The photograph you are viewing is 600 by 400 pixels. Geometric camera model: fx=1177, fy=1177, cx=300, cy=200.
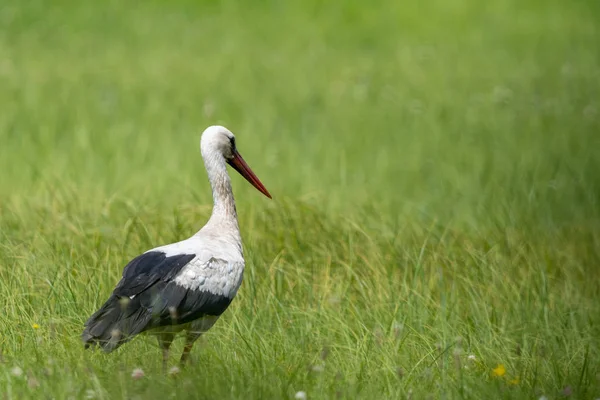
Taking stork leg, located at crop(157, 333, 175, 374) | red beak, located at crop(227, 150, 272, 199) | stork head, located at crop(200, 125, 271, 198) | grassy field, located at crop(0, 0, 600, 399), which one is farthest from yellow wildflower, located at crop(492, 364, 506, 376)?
stork head, located at crop(200, 125, 271, 198)

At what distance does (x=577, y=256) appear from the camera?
7.58 meters

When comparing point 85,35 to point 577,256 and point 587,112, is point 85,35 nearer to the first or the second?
point 587,112

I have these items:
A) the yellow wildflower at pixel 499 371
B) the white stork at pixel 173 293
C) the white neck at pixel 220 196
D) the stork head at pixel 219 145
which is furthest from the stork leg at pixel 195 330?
the yellow wildflower at pixel 499 371

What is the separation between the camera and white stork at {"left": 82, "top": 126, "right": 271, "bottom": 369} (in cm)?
489

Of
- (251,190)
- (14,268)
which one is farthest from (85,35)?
(14,268)

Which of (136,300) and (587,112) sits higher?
(136,300)

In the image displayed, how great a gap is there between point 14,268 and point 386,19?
10.6 m

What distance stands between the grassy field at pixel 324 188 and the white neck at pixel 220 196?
45 cm

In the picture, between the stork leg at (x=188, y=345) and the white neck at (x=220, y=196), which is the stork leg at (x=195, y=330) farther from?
the white neck at (x=220, y=196)

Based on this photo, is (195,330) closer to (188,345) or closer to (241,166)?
(188,345)

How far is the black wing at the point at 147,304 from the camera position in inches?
191

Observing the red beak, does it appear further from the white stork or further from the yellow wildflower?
the yellow wildflower

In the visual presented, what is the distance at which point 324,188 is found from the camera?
920cm

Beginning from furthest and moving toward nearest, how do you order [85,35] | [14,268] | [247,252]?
[85,35], [247,252], [14,268]
